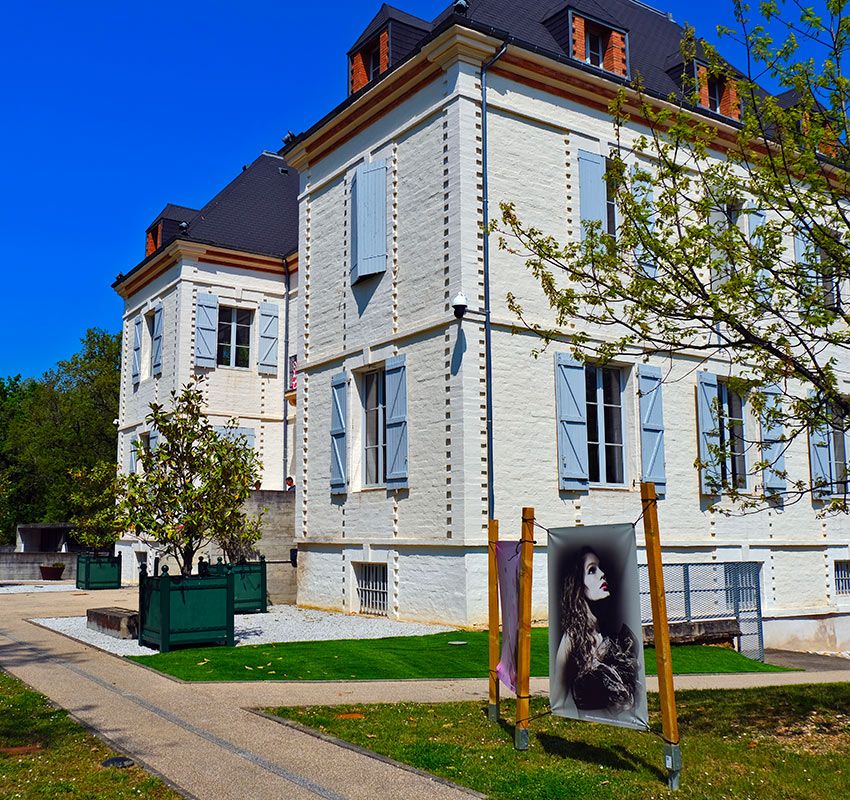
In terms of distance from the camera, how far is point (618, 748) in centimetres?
684

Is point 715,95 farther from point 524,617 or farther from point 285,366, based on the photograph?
point 524,617

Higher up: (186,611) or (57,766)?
(186,611)

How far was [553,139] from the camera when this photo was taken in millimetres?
17250

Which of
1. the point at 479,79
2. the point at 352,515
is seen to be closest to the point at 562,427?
the point at 352,515

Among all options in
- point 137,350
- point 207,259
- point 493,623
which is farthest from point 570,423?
point 137,350

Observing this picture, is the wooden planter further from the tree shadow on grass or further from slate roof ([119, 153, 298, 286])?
the tree shadow on grass

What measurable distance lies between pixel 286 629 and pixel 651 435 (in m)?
7.34

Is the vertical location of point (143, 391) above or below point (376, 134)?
below

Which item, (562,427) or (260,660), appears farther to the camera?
(562,427)

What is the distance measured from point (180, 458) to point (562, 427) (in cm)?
643

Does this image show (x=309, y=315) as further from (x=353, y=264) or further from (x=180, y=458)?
(x=180, y=458)

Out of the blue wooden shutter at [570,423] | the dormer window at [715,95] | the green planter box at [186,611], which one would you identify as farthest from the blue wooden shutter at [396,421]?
the dormer window at [715,95]

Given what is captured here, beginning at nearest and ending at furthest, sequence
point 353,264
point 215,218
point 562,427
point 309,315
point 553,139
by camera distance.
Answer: point 562,427 → point 553,139 → point 353,264 → point 309,315 → point 215,218

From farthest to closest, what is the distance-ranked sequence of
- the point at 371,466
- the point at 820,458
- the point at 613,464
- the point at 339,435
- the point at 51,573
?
the point at 51,573, the point at 820,458, the point at 339,435, the point at 371,466, the point at 613,464
